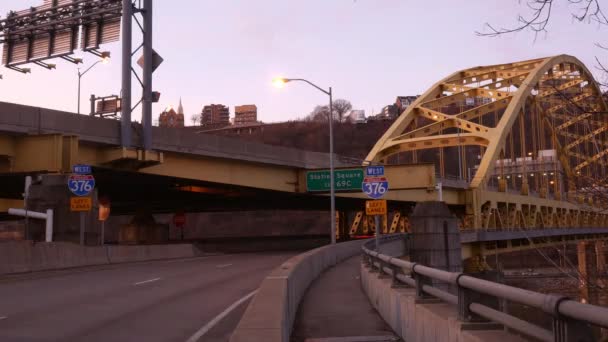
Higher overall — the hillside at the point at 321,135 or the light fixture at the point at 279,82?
the hillside at the point at 321,135

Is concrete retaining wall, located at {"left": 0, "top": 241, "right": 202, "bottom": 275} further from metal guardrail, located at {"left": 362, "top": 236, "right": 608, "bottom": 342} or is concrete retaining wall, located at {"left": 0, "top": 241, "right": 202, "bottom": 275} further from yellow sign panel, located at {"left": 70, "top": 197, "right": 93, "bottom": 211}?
metal guardrail, located at {"left": 362, "top": 236, "right": 608, "bottom": 342}

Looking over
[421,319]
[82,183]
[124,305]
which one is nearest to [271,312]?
[421,319]

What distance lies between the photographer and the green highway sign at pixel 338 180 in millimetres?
40156

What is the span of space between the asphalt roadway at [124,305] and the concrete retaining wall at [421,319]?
2.78m

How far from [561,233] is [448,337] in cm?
5988

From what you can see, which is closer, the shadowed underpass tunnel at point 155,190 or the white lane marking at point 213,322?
the white lane marking at point 213,322

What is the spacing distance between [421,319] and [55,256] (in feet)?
69.0

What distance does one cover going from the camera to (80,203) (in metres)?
25.9

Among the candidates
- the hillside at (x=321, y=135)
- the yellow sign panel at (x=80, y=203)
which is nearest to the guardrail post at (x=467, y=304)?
the yellow sign panel at (x=80, y=203)

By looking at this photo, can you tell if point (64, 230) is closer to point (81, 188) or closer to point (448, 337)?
point (81, 188)

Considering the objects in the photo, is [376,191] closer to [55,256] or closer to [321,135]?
[55,256]

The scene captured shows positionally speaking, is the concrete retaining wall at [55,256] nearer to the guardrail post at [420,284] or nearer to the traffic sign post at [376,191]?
the traffic sign post at [376,191]

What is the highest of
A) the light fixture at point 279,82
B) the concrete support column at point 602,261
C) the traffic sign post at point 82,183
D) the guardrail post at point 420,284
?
the light fixture at point 279,82

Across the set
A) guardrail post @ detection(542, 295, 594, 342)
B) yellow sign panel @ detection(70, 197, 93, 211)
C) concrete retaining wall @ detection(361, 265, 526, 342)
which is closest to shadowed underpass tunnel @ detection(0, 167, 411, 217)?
yellow sign panel @ detection(70, 197, 93, 211)
